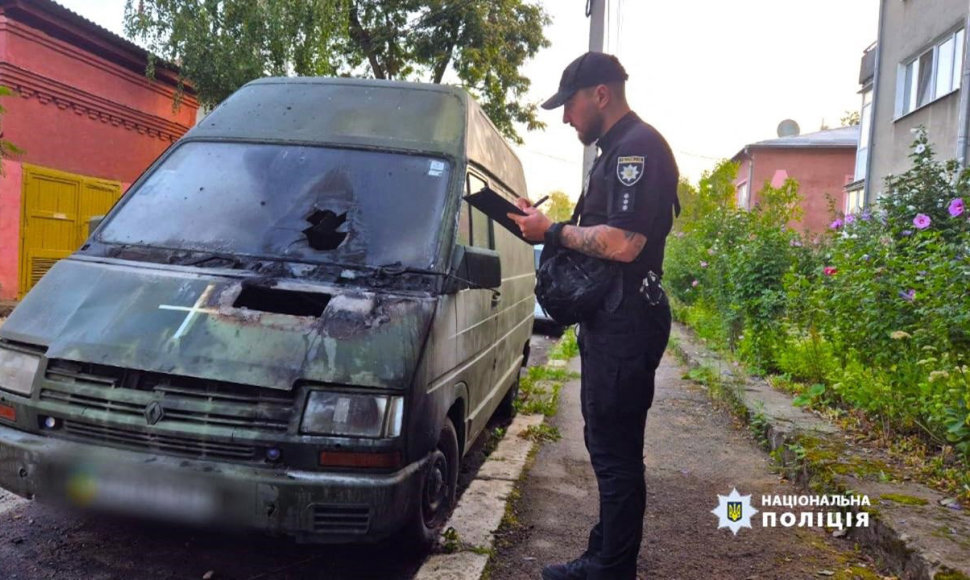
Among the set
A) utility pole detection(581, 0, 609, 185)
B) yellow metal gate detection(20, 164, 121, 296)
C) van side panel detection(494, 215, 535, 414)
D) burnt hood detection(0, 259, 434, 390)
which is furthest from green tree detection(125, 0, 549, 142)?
burnt hood detection(0, 259, 434, 390)

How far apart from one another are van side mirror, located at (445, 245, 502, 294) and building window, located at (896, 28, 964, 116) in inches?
528

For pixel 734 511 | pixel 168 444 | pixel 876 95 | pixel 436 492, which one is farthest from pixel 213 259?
pixel 876 95

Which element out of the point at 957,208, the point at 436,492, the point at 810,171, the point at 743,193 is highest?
the point at 810,171

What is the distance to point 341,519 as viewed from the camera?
7.89 feet

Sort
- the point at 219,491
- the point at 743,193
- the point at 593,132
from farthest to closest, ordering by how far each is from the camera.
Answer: the point at 743,193, the point at 593,132, the point at 219,491

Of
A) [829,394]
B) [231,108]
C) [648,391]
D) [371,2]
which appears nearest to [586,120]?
[648,391]

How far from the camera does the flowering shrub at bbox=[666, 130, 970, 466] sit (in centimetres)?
361

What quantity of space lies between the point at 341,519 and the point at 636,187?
5.18 ft

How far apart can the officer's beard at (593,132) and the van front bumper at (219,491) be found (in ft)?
4.89

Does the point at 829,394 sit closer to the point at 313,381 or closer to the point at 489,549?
the point at 489,549

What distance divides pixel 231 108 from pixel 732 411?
15.7 feet

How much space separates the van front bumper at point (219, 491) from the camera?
2.37 metres

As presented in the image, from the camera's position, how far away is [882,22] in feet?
54.2

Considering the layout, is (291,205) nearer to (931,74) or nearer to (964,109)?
(964,109)
